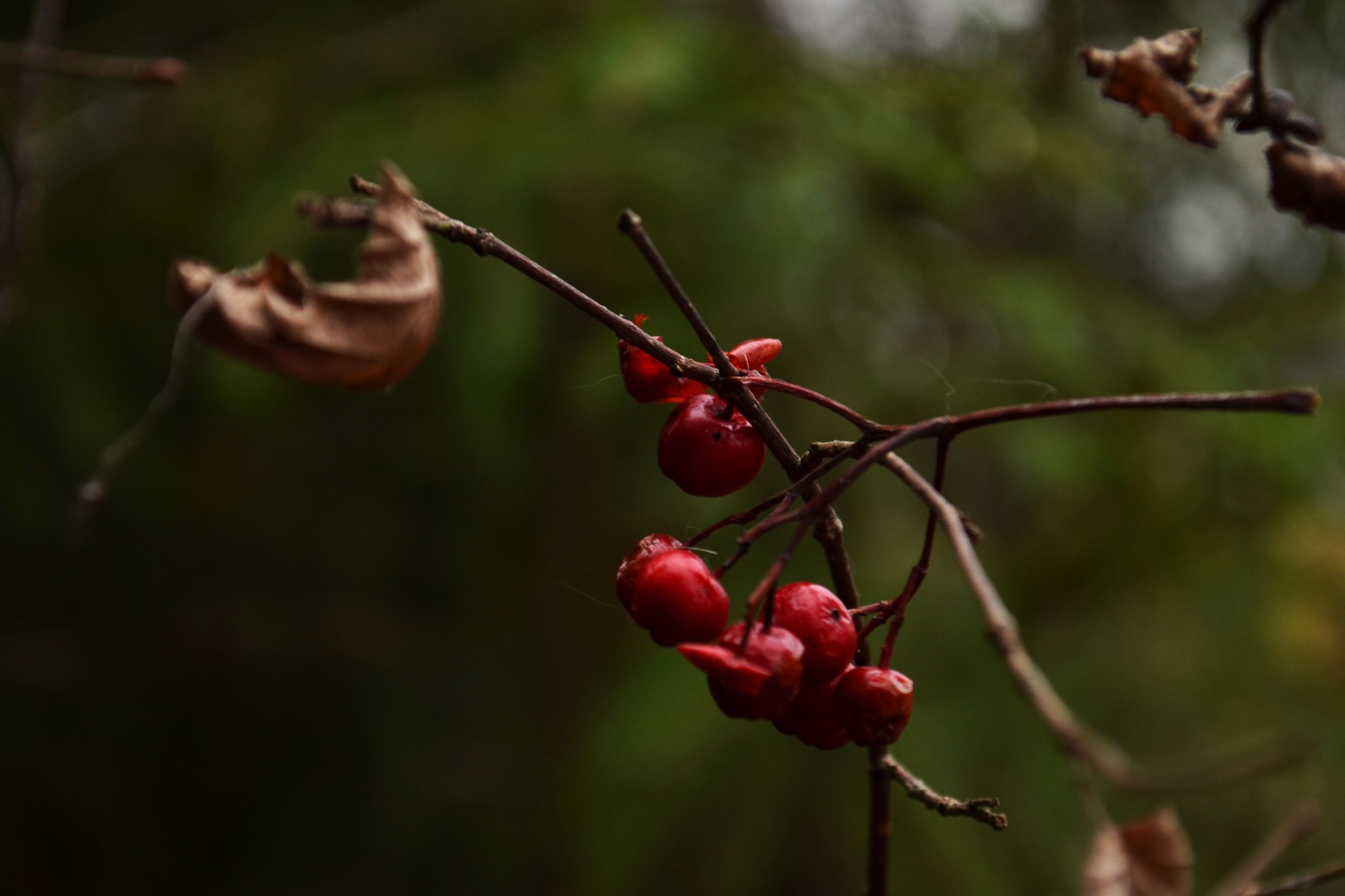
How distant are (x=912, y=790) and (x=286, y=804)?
2.62 meters

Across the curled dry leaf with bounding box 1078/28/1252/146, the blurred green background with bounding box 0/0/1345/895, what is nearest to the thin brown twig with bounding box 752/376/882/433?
the curled dry leaf with bounding box 1078/28/1252/146

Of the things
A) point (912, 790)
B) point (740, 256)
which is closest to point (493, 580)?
point (740, 256)

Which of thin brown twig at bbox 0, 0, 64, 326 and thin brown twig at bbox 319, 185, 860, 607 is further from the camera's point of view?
thin brown twig at bbox 0, 0, 64, 326

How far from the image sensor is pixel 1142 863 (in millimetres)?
591

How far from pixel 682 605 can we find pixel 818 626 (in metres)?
0.08

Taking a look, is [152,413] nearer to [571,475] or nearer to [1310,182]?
[1310,182]

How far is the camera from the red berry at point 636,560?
0.58 m

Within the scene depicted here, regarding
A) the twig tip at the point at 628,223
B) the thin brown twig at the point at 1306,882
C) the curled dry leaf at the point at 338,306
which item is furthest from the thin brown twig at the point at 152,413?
the thin brown twig at the point at 1306,882

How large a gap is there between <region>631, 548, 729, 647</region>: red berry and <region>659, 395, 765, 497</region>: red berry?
7cm

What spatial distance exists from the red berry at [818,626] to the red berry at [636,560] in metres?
0.07

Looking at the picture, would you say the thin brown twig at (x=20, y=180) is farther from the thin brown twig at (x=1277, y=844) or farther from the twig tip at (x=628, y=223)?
the thin brown twig at (x=1277, y=844)

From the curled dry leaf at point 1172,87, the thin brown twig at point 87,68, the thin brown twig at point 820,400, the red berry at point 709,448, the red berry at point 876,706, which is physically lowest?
the red berry at point 876,706

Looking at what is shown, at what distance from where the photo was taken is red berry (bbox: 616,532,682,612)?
58 cm

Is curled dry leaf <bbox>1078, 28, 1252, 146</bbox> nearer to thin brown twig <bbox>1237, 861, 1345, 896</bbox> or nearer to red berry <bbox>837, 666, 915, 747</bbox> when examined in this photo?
red berry <bbox>837, 666, 915, 747</bbox>
